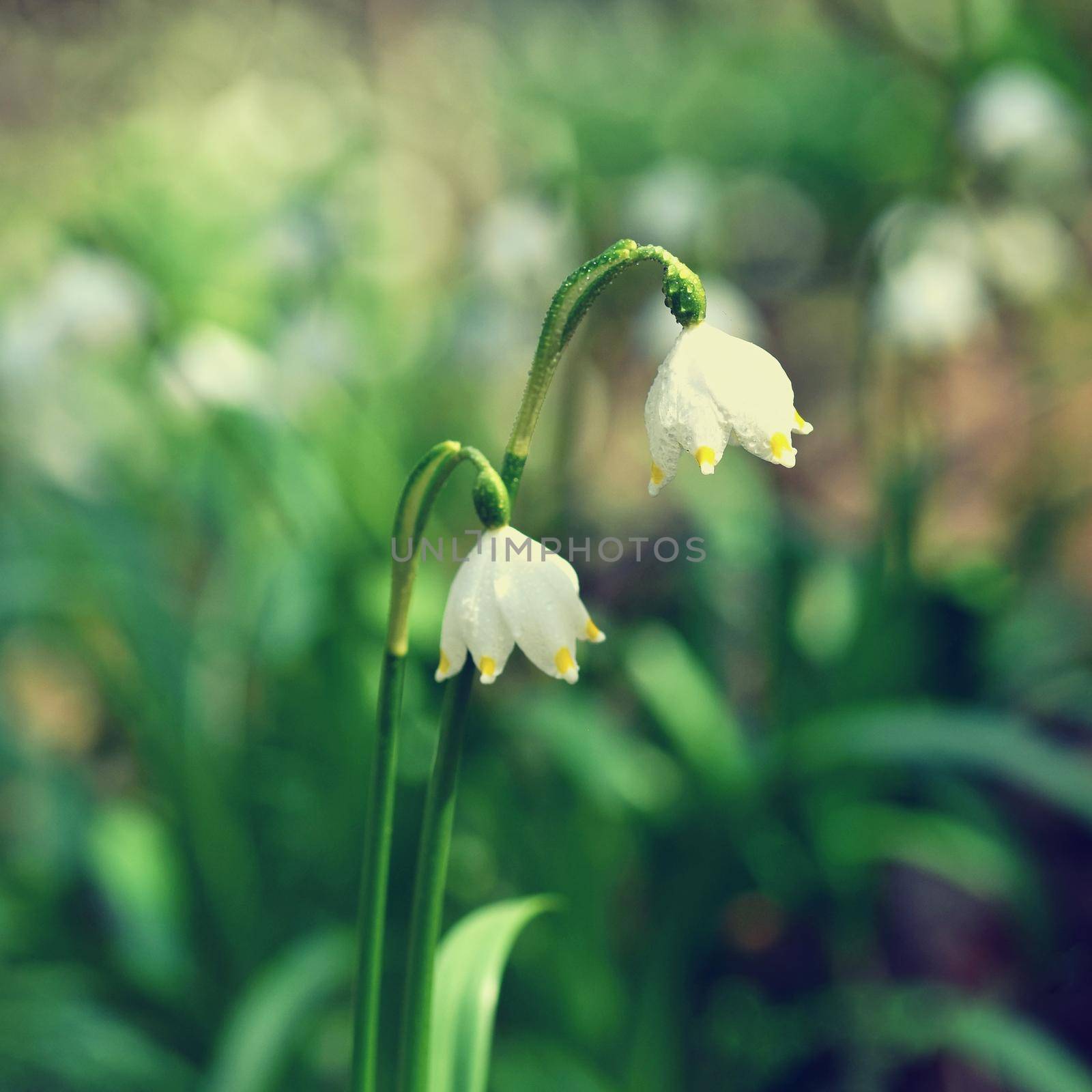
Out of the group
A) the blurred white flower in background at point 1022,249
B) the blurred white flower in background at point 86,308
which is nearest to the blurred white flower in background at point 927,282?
the blurred white flower in background at point 1022,249

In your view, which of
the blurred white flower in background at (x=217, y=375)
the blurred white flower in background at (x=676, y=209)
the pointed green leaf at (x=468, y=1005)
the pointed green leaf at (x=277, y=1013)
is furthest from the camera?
the blurred white flower in background at (x=676, y=209)

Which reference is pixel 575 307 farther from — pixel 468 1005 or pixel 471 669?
pixel 468 1005

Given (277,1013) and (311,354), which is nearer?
(277,1013)

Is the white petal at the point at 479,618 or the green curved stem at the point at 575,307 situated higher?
the green curved stem at the point at 575,307

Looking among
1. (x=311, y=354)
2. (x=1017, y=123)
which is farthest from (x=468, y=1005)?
(x=1017, y=123)

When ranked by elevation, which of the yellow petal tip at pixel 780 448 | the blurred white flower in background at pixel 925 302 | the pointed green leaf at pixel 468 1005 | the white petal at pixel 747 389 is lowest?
the pointed green leaf at pixel 468 1005

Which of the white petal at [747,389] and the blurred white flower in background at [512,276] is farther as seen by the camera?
the blurred white flower in background at [512,276]

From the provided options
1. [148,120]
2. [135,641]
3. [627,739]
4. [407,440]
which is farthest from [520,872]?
[148,120]

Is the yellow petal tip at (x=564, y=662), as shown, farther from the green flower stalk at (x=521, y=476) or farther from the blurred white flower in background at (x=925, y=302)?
the blurred white flower in background at (x=925, y=302)
